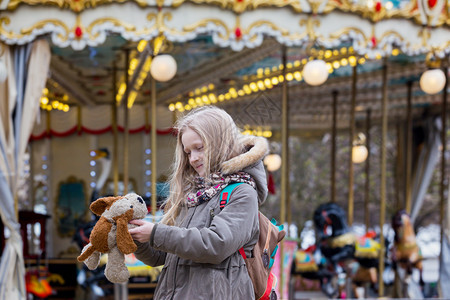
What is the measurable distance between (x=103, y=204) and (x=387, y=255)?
22.5 ft

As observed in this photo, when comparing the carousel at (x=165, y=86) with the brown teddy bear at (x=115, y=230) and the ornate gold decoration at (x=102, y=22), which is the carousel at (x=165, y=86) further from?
the brown teddy bear at (x=115, y=230)

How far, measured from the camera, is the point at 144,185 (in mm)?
8766

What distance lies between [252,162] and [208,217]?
24 cm

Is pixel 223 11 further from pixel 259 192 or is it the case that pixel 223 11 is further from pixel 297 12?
pixel 259 192

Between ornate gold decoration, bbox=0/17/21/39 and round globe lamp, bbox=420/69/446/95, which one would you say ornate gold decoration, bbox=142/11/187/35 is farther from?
round globe lamp, bbox=420/69/446/95

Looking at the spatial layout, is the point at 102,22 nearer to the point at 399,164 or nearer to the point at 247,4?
the point at 247,4

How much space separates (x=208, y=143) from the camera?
2.17m

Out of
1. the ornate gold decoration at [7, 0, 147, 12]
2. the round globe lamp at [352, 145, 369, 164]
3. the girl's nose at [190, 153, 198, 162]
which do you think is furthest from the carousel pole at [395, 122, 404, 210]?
the girl's nose at [190, 153, 198, 162]

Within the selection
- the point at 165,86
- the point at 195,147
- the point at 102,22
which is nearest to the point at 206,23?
the point at 102,22

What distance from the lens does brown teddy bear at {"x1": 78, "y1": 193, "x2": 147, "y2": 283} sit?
2.10 meters

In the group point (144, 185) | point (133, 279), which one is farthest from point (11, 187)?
point (144, 185)

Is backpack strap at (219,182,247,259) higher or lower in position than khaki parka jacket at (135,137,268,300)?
higher

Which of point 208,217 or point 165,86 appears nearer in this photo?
point 208,217

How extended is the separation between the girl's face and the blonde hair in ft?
0.05
